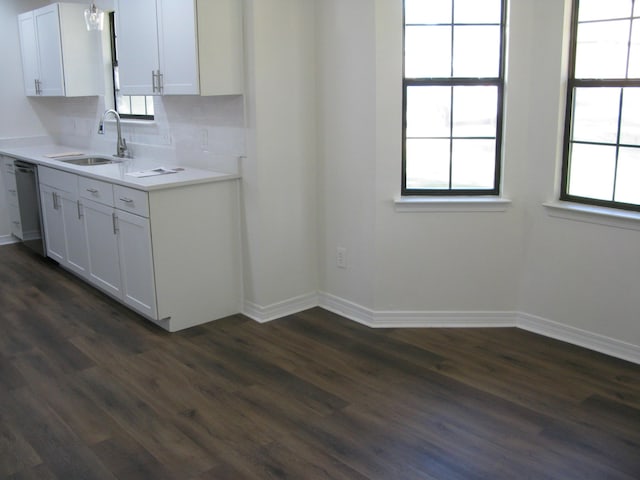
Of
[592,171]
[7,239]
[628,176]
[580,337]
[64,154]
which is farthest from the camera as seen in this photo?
[7,239]

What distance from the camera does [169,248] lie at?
387 cm

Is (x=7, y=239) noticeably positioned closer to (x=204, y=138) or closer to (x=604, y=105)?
(x=204, y=138)

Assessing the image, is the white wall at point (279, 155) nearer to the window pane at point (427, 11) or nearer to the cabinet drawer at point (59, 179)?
the window pane at point (427, 11)

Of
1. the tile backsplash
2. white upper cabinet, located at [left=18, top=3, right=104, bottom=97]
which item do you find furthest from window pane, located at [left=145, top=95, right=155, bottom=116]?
white upper cabinet, located at [left=18, top=3, right=104, bottom=97]

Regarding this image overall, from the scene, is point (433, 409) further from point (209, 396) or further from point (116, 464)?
point (116, 464)

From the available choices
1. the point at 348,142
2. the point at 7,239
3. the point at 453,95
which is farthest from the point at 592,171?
the point at 7,239

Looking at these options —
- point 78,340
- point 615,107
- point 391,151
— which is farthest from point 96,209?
point 615,107

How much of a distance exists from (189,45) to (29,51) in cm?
287

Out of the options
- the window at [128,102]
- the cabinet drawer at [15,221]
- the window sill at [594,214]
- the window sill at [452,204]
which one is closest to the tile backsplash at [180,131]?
the window at [128,102]

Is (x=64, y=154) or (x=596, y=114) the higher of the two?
(x=596, y=114)

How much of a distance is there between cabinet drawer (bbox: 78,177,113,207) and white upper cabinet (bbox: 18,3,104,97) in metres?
1.36

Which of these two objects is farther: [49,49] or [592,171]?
[49,49]

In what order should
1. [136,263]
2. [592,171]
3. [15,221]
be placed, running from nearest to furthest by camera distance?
[592,171] → [136,263] → [15,221]

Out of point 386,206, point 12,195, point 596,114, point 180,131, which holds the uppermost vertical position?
point 596,114
